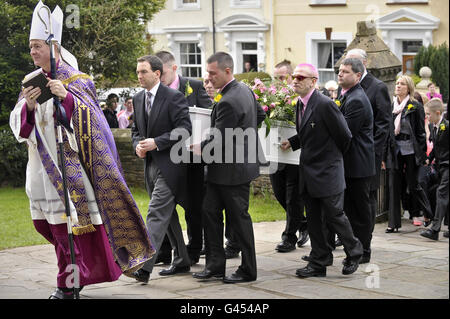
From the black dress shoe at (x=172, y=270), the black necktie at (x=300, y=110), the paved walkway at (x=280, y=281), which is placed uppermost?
the black necktie at (x=300, y=110)

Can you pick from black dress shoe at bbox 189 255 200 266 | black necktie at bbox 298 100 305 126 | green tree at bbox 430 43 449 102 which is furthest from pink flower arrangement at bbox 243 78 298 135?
green tree at bbox 430 43 449 102

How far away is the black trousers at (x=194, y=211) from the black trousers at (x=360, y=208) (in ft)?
4.74

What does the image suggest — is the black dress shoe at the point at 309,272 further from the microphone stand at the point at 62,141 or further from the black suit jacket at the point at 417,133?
the black suit jacket at the point at 417,133

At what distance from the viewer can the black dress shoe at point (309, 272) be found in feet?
24.8

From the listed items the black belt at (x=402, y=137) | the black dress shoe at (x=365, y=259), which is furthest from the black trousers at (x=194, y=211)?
the black belt at (x=402, y=137)

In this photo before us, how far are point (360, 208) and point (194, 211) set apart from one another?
1.65 m

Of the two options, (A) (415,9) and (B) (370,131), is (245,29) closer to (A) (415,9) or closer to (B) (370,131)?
(A) (415,9)

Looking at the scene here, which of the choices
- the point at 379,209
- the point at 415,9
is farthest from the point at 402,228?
the point at 415,9

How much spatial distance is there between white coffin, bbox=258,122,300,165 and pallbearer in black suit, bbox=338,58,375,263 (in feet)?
2.55

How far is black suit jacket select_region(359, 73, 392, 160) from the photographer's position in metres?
8.66

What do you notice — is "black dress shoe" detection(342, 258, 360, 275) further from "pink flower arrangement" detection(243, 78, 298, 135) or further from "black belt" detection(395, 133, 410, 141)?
"black belt" detection(395, 133, 410, 141)

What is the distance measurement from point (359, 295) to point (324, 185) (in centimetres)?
107

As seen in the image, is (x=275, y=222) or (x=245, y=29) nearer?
(x=275, y=222)

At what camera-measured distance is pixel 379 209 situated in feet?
35.4
